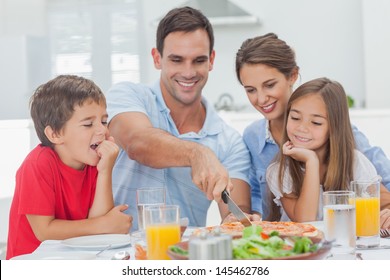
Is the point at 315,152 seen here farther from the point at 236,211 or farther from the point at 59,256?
the point at 59,256

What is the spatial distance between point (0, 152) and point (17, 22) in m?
3.15

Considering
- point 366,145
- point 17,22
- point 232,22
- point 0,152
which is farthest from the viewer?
point 17,22

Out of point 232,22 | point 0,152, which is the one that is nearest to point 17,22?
point 232,22

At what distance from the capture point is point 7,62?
5.09m

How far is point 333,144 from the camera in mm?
1799

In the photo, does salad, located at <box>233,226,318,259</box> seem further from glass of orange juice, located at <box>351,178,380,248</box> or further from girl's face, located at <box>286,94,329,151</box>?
girl's face, located at <box>286,94,329,151</box>

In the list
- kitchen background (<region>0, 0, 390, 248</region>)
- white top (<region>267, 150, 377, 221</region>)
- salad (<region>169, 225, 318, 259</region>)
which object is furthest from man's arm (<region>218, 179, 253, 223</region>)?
kitchen background (<region>0, 0, 390, 248</region>)

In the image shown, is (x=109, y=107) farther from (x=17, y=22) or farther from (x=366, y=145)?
(x=17, y=22)

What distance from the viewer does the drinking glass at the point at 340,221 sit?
46.7 inches

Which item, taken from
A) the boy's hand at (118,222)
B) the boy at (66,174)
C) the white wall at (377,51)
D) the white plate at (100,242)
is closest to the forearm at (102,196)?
the boy at (66,174)

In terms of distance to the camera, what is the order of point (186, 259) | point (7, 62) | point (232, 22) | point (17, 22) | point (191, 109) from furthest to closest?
point (17, 22) < point (7, 62) < point (232, 22) < point (191, 109) < point (186, 259)

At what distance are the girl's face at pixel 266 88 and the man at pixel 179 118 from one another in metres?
0.18

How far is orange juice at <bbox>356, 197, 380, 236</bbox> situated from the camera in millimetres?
1280

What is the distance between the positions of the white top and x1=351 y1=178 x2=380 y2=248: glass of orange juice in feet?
1.42
